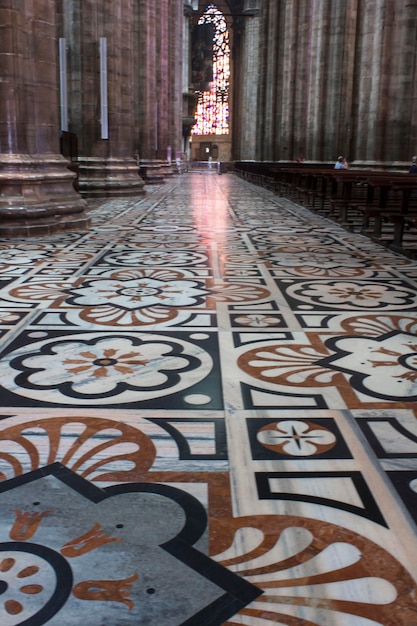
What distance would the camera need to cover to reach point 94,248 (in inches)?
255

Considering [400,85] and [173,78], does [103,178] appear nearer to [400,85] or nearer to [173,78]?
[400,85]

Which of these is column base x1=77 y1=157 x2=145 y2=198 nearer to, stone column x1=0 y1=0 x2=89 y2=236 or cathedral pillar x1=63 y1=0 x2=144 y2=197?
cathedral pillar x1=63 y1=0 x2=144 y2=197

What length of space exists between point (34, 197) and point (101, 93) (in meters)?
6.15

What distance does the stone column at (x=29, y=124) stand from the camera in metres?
6.99

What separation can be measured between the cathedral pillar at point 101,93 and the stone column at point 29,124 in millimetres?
5227

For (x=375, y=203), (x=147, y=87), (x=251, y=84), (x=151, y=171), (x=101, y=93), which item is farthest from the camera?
(x=251, y=84)

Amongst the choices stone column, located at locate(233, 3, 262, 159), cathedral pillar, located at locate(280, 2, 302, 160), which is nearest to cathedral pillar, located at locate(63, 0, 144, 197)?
cathedral pillar, located at locate(280, 2, 302, 160)

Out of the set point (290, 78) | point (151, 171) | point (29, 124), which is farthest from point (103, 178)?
point (290, 78)

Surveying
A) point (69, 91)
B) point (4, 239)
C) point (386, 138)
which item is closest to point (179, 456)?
point (4, 239)

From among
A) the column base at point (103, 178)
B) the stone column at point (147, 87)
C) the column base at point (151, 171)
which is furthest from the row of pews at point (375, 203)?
the stone column at point (147, 87)

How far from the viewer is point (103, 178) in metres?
13.9

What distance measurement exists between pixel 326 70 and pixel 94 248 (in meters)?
18.1

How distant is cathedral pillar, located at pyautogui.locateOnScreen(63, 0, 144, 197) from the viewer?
500 inches

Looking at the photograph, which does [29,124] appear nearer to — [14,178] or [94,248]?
[14,178]
